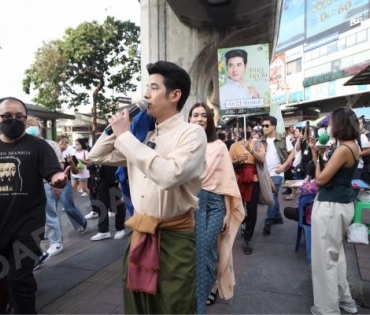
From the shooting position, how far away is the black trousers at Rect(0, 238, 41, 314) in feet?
7.86

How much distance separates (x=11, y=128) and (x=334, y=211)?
253 centimetres

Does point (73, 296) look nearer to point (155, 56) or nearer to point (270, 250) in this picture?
point (270, 250)

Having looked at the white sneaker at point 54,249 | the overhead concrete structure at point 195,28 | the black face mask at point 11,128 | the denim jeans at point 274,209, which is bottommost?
the white sneaker at point 54,249

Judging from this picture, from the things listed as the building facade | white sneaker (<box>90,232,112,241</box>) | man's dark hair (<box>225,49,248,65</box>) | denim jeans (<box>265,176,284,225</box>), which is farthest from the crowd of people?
the building facade

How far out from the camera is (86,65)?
60.8 ft

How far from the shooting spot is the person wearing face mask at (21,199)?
7.95 feet

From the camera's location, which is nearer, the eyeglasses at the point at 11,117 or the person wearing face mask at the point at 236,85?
the eyeglasses at the point at 11,117

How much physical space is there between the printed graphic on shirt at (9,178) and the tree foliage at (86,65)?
15167 mm

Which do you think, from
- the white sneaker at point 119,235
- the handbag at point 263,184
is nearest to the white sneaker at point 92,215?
the white sneaker at point 119,235

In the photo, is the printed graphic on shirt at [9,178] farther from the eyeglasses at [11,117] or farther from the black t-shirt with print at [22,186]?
the eyeglasses at [11,117]

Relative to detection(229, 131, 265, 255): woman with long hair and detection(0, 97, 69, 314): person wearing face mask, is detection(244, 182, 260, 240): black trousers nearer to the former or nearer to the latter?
detection(229, 131, 265, 255): woman with long hair

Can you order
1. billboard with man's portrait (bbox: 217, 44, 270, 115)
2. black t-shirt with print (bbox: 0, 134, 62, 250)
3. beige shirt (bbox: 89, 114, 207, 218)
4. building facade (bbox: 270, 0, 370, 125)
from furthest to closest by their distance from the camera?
building facade (bbox: 270, 0, 370, 125)
billboard with man's portrait (bbox: 217, 44, 270, 115)
black t-shirt with print (bbox: 0, 134, 62, 250)
beige shirt (bbox: 89, 114, 207, 218)

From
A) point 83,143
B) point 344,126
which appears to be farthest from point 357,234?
point 83,143

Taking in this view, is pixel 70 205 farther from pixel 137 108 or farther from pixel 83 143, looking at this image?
pixel 137 108
